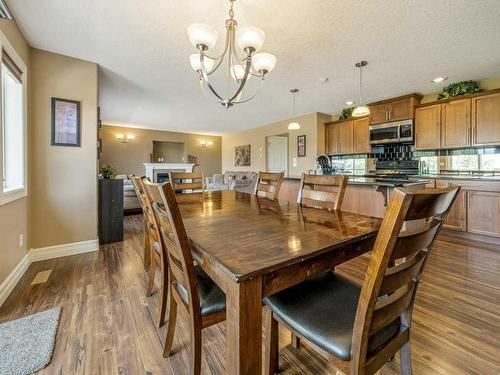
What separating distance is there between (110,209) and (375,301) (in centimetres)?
349

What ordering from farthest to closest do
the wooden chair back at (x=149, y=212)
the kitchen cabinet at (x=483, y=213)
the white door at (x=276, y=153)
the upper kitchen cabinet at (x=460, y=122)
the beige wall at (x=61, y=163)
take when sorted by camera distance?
1. the white door at (x=276, y=153)
2. the upper kitchen cabinet at (x=460, y=122)
3. the kitchen cabinet at (x=483, y=213)
4. the beige wall at (x=61, y=163)
5. the wooden chair back at (x=149, y=212)

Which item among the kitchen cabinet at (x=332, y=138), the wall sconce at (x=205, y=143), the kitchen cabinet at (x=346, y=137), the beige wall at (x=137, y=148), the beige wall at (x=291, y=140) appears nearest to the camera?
the kitchen cabinet at (x=346, y=137)

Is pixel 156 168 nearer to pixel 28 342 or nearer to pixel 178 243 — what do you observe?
pixel 28 342

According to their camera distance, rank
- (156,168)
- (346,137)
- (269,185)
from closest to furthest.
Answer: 1. (269,185)
2. (346,137)
3. (156,168)

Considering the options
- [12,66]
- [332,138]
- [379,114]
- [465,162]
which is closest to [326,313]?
[12,66]

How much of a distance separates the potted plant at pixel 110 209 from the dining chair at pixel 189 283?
8.45 feet

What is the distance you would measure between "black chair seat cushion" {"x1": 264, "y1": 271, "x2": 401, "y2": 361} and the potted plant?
303cm

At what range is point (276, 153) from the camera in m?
7.25

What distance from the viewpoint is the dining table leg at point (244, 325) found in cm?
70

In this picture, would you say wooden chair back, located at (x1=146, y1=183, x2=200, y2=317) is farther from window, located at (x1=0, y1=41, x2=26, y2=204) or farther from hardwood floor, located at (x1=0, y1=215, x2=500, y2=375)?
window, located at (x1=0, y1=41, x2=26, y2=204)

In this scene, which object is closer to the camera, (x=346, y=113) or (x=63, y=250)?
(x=63, y=250)

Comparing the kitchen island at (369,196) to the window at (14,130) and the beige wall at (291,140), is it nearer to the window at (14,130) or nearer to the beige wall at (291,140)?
the beige wall at (291,140)

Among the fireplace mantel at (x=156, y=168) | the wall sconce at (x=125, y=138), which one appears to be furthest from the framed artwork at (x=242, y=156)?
the wall sconce at (x=125, y=138)

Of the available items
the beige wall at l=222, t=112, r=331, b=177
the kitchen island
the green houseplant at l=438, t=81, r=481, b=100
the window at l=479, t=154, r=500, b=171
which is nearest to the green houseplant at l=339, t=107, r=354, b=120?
the beige wall at l=222, t=112, r=331, b=177
